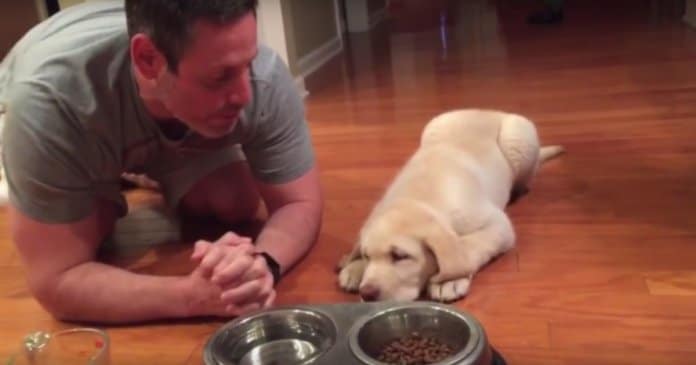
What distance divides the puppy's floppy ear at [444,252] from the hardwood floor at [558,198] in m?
0.06

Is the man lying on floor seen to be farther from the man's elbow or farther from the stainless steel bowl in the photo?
the stainless steel bowl

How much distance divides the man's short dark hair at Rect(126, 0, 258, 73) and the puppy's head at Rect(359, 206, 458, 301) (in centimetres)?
46

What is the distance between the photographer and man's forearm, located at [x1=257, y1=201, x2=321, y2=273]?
1.45 m

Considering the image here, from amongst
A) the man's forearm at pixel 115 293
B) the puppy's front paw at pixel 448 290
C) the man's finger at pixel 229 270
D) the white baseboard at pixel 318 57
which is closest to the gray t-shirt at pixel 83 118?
the man's forearm at pixel 115 293

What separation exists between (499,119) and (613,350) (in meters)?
0.77

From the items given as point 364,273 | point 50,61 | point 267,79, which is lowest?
point 364,273

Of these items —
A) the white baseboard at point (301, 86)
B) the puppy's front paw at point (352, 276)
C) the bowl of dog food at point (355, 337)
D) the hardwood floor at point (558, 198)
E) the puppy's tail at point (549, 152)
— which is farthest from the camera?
the white baseboard at point (301, 86)

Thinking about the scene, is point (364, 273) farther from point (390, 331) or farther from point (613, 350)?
point (613, 350)

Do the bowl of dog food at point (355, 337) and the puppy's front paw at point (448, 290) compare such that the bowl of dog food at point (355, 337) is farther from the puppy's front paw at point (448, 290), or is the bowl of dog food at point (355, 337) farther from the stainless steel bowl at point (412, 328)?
the puppy's front paw at point (448, 290)

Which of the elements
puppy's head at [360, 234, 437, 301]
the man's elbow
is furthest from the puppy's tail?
the man's elbow

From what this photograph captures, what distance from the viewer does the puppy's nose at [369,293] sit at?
1283 mm

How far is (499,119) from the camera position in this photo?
1820 mm

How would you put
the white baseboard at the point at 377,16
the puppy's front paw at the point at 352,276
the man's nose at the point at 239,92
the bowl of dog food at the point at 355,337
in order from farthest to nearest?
the white baseboard at the point at 377,16 < the puppy's front paw at the point at 352,276 < the man's nose at the point at 239,92 < the bowl of dog food at the point at 355,337

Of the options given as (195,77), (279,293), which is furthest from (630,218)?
(195,77)
